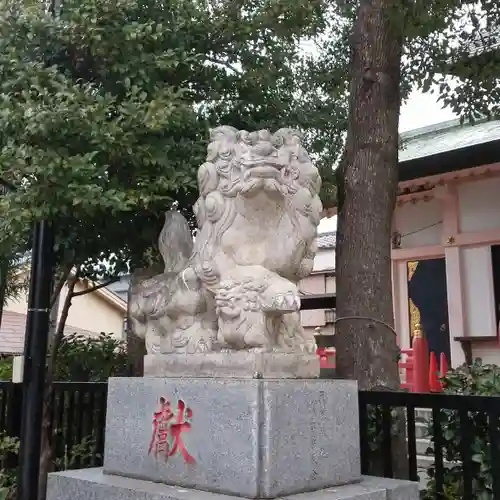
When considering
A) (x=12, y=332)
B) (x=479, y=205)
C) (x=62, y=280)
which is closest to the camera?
(x=62, y=280)

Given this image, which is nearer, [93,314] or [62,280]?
[62,280]

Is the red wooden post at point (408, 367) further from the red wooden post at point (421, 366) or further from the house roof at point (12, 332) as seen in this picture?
the house roof at point (12, 332)

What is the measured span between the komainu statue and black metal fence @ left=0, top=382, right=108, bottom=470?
131 centimetres

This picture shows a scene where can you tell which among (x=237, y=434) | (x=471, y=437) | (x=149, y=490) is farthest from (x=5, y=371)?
(x=471, y=437)

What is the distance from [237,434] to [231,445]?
→ 63 millimetres

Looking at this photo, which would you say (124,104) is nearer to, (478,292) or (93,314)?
(478,292)

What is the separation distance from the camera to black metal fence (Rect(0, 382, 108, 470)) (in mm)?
4422

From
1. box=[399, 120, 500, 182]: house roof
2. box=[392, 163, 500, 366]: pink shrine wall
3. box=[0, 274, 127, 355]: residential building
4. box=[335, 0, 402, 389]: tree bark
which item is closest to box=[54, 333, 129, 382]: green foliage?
box=[335, 0, 402, 389]: tree bark

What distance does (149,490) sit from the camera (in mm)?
2957

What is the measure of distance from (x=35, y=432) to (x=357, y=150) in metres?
3.03

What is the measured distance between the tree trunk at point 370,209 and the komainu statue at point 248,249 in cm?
118

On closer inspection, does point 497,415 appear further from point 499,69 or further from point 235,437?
point 499,69

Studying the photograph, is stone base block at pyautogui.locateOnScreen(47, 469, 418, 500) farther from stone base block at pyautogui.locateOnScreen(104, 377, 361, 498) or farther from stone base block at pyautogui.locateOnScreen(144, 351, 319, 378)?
stone base block at pyautogui.locateOnScreen(144, 351, 319, 378)

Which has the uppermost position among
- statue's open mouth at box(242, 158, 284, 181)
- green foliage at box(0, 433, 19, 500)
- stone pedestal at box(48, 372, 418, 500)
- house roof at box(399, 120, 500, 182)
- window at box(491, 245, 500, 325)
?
house roof at box(399, 120, 500, 182)
